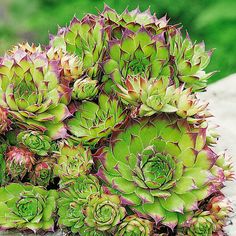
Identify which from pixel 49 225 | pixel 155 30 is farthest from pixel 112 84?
pixel 49 225

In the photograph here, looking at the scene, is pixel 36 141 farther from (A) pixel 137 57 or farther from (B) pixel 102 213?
(A) pixel 137 57

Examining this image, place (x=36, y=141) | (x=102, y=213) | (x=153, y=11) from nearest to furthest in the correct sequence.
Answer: (x=102, y=213) < (x=36, y=141) < (x=153, y=11)

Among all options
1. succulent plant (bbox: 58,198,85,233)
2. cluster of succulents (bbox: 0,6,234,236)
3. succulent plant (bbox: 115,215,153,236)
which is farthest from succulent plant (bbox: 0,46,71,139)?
succulent plant (bbox: 115,215,153,236)

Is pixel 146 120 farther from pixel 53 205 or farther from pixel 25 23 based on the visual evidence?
pixel 25 23

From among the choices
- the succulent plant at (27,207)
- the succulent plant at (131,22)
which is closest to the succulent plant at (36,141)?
the succulent plant at (27,207)

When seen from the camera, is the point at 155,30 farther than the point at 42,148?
Yes

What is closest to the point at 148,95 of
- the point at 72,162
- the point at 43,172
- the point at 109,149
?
the point at 109,149

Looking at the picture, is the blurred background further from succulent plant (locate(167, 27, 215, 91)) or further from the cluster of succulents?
the cluster of succulents
